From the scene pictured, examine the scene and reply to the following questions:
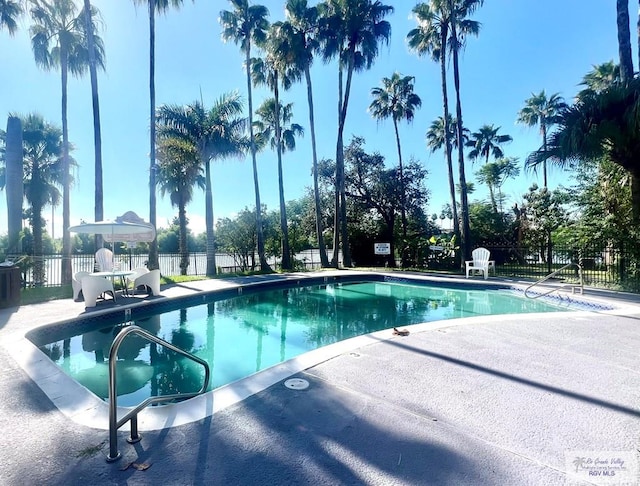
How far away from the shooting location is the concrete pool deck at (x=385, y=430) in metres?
1.80

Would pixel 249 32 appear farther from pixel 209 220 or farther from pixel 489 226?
pixel 489 226

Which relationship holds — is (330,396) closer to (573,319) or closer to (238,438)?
(238,438)

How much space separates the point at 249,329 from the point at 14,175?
1121 centimetres

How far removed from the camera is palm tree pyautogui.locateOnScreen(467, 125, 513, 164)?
2617 cm

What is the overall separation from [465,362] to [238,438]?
8.49ft

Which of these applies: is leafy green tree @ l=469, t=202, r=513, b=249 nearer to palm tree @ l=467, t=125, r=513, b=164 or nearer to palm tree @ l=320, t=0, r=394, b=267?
palm tree @ l=467, t=125, r=513, b=164

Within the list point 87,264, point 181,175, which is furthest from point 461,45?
point 87,264

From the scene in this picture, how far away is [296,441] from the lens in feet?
6.89

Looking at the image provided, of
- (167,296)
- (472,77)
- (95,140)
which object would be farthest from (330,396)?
(472,77)

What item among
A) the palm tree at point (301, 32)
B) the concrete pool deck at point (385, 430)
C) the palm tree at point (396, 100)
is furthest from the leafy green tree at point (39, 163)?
the palm tree at point (396, 100)

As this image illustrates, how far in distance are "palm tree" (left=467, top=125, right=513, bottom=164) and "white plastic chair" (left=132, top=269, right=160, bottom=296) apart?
84.5 feet

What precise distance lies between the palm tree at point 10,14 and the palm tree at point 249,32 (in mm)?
8005

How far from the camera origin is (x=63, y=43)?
40.2 feet

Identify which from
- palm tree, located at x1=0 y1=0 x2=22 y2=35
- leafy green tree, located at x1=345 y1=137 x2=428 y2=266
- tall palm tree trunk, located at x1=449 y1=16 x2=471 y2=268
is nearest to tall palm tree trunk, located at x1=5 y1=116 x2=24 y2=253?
palm tree, located at x1=0 y1=0 x2=22 y2=35
